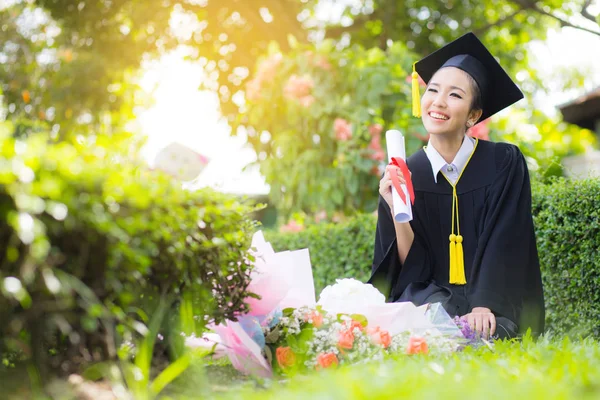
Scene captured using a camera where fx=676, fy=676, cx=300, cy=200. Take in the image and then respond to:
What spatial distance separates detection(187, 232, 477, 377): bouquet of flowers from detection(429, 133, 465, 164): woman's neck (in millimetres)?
1084

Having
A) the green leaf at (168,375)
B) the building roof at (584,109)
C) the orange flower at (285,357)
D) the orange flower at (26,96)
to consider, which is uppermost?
the orange flower at (26,96)

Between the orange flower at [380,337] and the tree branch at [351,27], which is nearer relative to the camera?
the orange flower at [380,337]

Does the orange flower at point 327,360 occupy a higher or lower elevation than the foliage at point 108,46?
lower

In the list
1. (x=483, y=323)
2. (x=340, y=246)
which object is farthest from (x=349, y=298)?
(x=340, y=246)

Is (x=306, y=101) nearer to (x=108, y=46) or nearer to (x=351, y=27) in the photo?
(x=351, y=27)

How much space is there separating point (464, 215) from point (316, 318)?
133 cm

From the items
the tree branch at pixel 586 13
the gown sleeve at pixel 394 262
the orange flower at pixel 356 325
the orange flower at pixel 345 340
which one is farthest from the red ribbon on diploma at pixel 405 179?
the tree branch at pixel 586 13

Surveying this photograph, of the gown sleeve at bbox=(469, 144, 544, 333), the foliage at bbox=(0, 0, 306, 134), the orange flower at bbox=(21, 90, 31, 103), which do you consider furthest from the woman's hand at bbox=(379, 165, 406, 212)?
the orange flower at bbox=(21, 90, 31, 103)

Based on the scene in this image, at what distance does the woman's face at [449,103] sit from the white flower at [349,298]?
1.14 m

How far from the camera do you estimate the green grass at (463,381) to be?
1690mm

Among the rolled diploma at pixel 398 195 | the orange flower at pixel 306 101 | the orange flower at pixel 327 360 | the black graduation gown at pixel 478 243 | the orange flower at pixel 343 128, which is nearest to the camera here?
the orange flower at pixel 327 360

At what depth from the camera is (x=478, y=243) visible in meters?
3.74

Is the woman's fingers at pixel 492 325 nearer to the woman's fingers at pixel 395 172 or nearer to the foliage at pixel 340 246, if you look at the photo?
the woman's fingers at pixel 395 172

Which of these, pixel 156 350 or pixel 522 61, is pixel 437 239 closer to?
pixel 156 350
